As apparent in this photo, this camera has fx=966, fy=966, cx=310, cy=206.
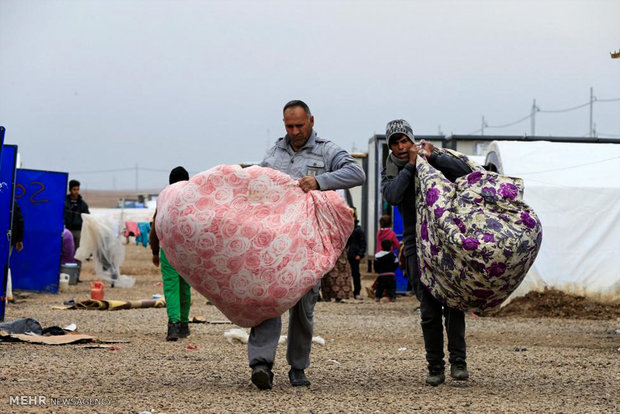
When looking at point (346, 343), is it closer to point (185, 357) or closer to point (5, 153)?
point (185, 357)

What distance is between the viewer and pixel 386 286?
16.9 m

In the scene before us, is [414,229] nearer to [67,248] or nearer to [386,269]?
[386,269]

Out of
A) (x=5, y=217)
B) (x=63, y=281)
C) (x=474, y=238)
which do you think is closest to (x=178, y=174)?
(x=5, y=217)

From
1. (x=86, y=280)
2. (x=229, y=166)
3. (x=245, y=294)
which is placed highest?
(x=229, y=166)

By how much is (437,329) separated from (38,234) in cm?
1195

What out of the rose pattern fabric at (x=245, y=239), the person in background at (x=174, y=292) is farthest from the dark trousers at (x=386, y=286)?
the rose pattern fabric at (x=245, y=239)

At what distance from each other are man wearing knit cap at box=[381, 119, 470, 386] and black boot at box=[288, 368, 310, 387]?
0.85 meters

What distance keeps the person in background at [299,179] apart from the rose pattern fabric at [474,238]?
0.57 metres

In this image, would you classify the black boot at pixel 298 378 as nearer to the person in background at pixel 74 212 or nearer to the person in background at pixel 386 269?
the person in background at pixel 386 269

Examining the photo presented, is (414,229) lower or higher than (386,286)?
higher

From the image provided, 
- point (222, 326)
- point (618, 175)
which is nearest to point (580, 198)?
point (618, 175)

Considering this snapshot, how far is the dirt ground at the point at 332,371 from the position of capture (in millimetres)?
5840

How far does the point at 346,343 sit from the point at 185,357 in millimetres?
2046

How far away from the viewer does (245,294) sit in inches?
238
